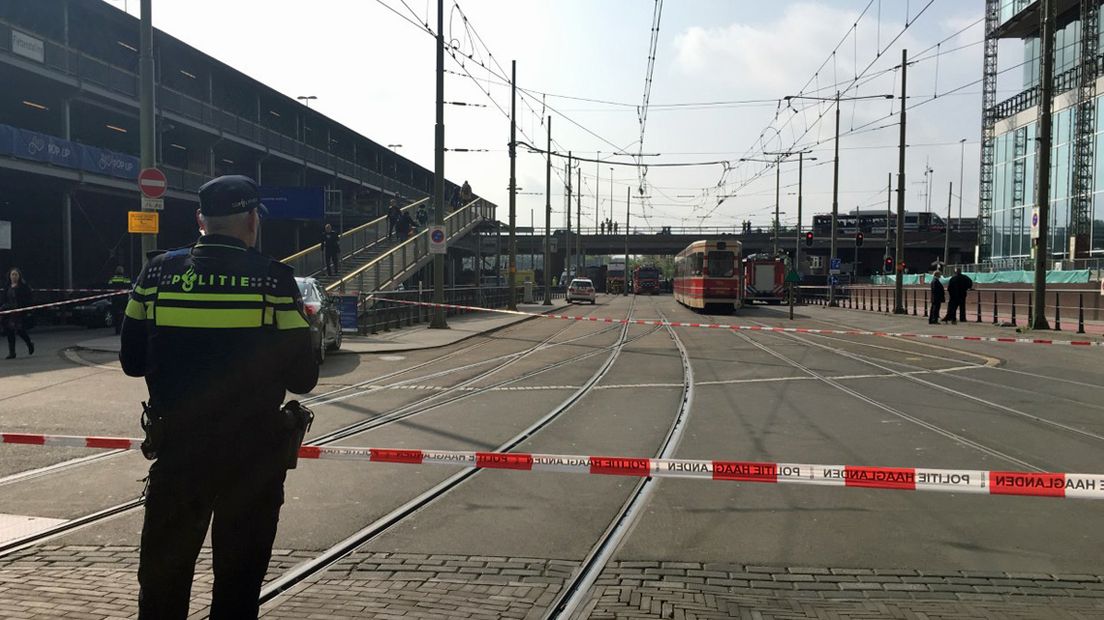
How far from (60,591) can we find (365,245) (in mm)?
34402

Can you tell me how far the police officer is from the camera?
2840 millimetres

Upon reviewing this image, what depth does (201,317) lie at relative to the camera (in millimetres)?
2898

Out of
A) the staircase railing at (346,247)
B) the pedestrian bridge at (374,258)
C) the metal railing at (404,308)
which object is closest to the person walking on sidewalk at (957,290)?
the metal railing at (404,308)

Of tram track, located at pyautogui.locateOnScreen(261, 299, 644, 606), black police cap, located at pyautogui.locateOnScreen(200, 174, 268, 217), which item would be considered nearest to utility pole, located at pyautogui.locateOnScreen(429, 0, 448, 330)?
tram track, located at pyautogui.locateOnScreen(261, 299, 644, 606)

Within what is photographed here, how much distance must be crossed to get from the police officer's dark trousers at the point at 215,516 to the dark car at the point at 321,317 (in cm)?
1187

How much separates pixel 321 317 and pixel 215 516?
1292cm

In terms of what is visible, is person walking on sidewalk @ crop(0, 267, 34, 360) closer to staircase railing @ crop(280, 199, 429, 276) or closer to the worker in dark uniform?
the worker in dark uniform

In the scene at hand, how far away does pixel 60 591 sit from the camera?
4.25m

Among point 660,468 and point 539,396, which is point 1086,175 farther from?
point 660,468

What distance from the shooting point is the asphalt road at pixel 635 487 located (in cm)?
455

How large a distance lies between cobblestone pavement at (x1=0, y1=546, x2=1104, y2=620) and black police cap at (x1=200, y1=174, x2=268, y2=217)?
2028 millimetres

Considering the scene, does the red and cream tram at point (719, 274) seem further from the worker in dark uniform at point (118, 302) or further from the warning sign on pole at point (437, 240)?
the worker in dark uniform at point (118, 302)

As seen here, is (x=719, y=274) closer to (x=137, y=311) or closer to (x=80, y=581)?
(x=80, y=581)

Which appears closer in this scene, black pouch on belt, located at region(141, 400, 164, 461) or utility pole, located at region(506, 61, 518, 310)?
black pouch on belt, located at region(141, 400, 164, 461)
